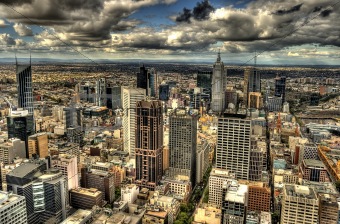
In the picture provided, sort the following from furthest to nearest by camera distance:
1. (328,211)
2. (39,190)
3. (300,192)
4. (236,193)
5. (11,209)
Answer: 1. (236,193)
2. (328,211)
3. (39,190)
4. (300,192)
5. (11,209)

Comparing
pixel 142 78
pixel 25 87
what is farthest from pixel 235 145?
pixel 25 87

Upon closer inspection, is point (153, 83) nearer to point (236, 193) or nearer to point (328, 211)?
point (236, 193)

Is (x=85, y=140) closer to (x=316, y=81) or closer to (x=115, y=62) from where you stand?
(x=115, y=62)

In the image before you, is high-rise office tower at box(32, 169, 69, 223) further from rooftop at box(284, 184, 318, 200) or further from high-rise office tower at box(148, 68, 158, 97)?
high-rise office tower at box(148, 68, 158, 97)

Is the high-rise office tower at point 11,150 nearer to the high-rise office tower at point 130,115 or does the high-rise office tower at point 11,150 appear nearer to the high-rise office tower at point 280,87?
the high-rise office tower at point 130,115

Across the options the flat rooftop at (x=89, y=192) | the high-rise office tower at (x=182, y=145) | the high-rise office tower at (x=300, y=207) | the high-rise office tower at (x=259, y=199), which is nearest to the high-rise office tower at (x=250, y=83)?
the high-rise office tower at (x=182, y=145)

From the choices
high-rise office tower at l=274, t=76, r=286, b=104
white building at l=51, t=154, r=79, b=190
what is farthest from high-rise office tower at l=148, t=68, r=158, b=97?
high-rise office tower at l=274, t=76, r=286, b=104
